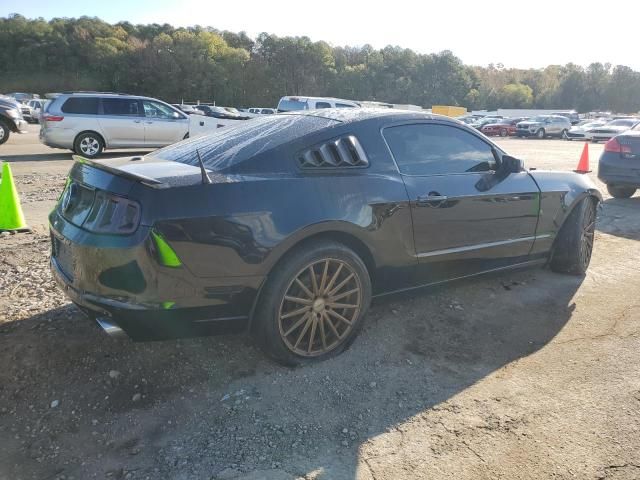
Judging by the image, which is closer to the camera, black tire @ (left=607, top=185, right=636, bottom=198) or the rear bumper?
the rear bumper

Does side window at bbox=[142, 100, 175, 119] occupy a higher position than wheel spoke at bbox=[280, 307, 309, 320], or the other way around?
side window at bbox=[142, 100, 175, 119]

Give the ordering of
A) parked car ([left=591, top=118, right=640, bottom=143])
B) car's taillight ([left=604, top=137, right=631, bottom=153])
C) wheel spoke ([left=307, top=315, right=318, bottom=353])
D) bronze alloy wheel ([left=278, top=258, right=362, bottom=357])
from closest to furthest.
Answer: bronze alloy wheel ([left=278, top=258, right=362, bottom=357]) < wheel spoke ([left=307, top=315, right=318, bottom=353]) < car's taillight ([left=604, top=137, right=631, bottom=153]) < parked car ([left=591, top=118, right=640, bottom=143])

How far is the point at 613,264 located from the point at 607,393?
9.53ft

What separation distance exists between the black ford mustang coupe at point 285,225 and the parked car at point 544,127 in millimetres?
32088

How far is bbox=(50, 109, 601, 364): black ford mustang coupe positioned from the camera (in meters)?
2.61

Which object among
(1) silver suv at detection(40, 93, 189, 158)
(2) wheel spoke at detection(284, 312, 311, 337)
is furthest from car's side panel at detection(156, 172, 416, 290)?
(1) silver suv at detection(40, 93, 189, 158)

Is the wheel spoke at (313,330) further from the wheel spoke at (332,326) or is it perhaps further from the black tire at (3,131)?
the black tire at (3,131)

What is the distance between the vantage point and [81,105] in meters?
12.4

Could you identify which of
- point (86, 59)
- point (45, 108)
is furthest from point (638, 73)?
point (45, 108)

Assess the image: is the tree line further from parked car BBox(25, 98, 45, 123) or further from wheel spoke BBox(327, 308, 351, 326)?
wheel spoke BBox(327, 308, 351, 326)

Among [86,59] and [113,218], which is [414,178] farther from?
[86,59]

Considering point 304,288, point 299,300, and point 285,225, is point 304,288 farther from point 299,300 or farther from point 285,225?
point 285,225

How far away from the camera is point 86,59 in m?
84.8

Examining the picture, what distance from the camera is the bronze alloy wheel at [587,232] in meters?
4.76
